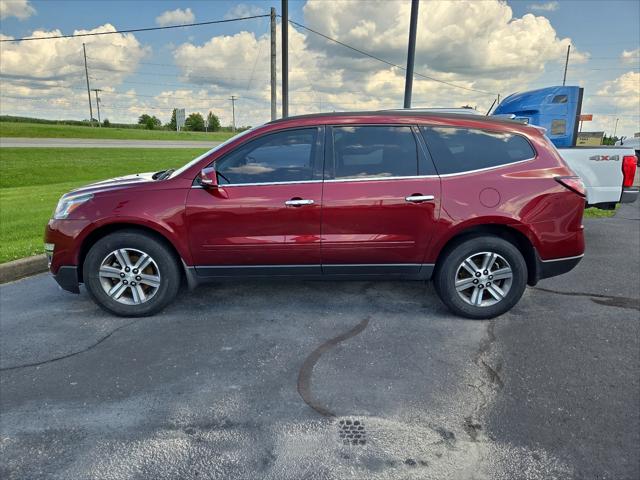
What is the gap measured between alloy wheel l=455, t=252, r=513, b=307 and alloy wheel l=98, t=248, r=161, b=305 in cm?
275

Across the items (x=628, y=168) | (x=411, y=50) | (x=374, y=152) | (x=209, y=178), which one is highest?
(x=411, y=50)

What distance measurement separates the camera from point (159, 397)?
8.77 feet

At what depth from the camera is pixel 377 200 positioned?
354cm

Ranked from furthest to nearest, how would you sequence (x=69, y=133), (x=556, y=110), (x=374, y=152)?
1. (x=69, y=133)
2. (x=556, y=110)
3. (x=374, y=152)

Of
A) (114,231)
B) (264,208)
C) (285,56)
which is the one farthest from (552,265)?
(285,56)

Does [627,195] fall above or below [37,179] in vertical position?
above

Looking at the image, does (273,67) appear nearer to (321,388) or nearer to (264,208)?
(264,208)

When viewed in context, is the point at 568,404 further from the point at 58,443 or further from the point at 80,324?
the point at 80,324

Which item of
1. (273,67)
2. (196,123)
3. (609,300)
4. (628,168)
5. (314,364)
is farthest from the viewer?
(196,123)

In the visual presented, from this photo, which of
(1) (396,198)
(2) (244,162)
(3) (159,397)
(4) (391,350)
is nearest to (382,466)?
(4) (391,350)

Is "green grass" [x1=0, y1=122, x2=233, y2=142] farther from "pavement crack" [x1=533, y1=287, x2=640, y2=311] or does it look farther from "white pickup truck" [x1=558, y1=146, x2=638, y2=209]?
"pavement crack" [x1=533, y1=287, x2=640, y2=311]

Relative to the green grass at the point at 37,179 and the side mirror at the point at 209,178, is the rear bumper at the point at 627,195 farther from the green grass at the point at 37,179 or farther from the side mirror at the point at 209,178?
the green grass at the point at 37,179

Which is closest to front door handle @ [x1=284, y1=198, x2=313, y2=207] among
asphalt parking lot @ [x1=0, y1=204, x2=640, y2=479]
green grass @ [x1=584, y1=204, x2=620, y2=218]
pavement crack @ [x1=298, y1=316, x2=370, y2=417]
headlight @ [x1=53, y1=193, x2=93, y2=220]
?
asphalt parking lot @ [x1=0, y1=204, x2=640, y2=479]

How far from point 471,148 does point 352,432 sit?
2.59 meters
